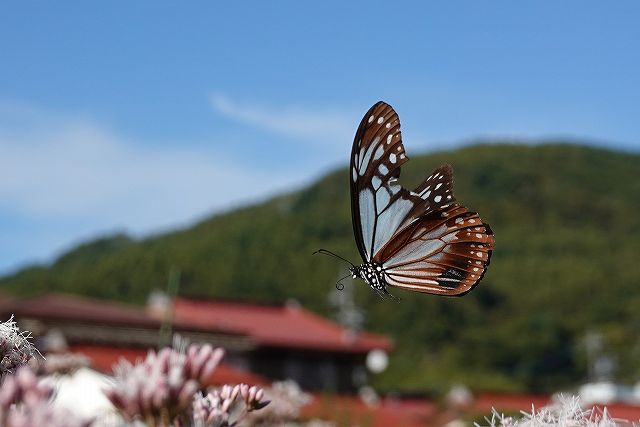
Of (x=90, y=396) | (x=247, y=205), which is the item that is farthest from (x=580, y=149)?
(x=90, y=396)

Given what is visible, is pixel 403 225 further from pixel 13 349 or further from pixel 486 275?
pixel 486 275

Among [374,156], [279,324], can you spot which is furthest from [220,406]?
[279,324]

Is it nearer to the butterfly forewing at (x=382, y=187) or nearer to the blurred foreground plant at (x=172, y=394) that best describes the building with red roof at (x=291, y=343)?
the butterfly forewing at (x=382, y=187)

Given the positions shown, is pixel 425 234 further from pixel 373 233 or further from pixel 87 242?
pixel 87 242

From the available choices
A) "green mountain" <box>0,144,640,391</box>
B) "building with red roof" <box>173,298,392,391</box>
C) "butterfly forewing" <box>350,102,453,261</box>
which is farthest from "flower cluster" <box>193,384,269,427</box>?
"green mountain" <box>0,144,640,391</box>

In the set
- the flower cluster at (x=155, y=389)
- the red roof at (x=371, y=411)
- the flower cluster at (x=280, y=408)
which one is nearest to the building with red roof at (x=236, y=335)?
the red roof at (x=371, y=411)
